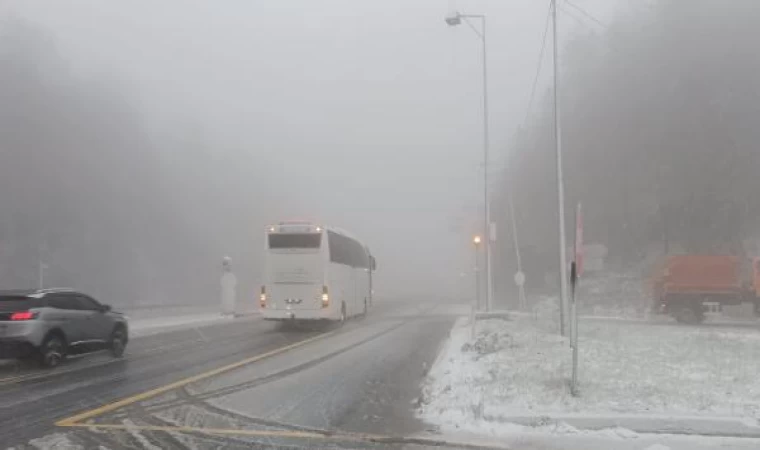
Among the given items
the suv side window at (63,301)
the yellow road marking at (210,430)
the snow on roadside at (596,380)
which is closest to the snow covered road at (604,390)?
the snow on roadside at (596,380)

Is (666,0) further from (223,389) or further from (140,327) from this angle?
(223,389)

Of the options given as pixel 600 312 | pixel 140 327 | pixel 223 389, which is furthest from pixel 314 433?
pixel 600 312

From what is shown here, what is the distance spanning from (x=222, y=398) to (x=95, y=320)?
6469 mm

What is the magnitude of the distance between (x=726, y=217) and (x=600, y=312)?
12.3 m

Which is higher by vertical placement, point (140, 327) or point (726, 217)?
point (726, 217)

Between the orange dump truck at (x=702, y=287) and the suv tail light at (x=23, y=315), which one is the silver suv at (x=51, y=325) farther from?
the orange dump truck at (x=702, y=287)

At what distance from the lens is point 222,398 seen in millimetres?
10422

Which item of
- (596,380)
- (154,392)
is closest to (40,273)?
(154,392)

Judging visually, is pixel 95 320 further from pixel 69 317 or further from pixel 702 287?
pixel 702 287

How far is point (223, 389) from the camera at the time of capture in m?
11.2

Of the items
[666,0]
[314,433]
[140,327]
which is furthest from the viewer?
[666,0]

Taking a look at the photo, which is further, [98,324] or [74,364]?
[98,324]

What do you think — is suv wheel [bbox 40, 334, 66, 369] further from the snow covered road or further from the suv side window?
the snow covered road

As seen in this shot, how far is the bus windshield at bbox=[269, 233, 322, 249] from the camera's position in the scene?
78.6 feet
